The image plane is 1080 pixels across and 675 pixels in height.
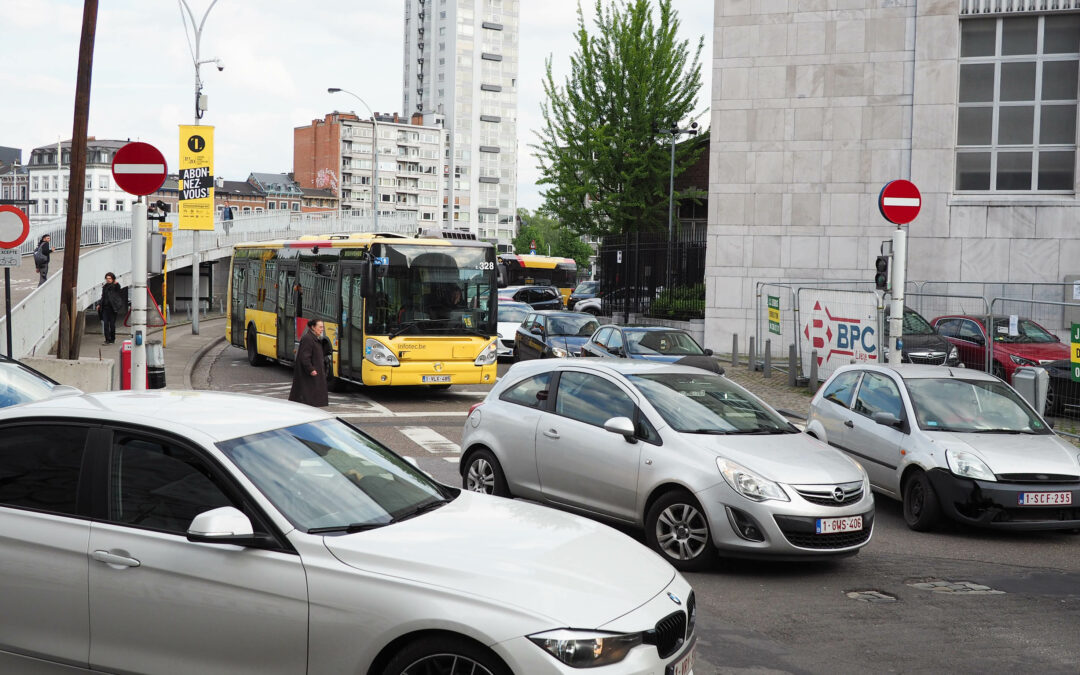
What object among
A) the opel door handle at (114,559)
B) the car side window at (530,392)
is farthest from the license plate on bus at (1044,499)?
the opel door handle at (114,559)

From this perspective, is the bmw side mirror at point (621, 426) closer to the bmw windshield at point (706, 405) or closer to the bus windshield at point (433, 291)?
the bmw windshield at point (706, 405)

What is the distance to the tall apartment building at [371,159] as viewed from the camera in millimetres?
137125

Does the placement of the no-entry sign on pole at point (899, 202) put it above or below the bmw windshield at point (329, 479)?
above

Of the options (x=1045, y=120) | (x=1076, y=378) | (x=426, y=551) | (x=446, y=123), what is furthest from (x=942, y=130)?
(x=446, y=123)

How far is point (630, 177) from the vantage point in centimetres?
4156

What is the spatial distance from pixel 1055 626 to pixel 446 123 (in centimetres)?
13819

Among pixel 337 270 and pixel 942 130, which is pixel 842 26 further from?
pixel 337 270

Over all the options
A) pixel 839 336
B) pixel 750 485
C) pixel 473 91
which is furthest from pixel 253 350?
pixel 473 91

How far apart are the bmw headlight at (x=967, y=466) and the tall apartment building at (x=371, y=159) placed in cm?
12776

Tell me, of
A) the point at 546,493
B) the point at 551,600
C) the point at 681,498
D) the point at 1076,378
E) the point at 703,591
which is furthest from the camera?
the point at 1076,378

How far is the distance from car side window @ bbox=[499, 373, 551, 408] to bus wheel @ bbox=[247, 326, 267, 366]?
16.3 meters

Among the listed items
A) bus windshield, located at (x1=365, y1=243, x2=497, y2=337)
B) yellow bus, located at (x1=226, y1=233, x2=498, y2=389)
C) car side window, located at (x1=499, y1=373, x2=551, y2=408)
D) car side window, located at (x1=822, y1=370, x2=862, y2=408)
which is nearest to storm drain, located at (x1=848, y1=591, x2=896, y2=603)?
car side window, located at (x1=499, y1=373, x2=551, y2=408)

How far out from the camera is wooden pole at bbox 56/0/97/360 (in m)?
17.0

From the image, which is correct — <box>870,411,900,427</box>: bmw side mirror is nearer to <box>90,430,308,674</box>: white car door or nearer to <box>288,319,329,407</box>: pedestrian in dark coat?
<box>90,430,308,674</box>: white car door
